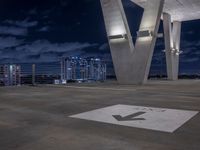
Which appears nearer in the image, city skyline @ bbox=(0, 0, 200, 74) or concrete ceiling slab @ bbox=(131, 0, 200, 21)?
concrete ceiling slab @ bbox=(131, 0, 200, 21)

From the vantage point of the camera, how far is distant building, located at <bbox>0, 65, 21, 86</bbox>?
38.0 ft

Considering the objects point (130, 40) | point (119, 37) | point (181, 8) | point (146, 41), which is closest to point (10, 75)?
point (119, 37)

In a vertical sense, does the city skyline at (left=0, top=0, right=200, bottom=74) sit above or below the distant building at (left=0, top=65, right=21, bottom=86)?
above

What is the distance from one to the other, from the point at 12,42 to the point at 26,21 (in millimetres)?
4485

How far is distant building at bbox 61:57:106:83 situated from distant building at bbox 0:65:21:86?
3.39 m

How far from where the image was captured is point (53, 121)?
3.39 meters

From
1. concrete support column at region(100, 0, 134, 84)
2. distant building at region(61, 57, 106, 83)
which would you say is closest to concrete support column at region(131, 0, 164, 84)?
concrete support column at region(100, 0, 134, 84)

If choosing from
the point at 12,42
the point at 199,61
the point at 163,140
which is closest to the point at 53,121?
the point at 163,140

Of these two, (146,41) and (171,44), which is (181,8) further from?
(146,41)

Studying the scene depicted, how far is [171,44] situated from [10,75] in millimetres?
15800

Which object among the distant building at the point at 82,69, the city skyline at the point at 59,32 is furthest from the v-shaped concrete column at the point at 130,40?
the city skyline at the point at 59,32

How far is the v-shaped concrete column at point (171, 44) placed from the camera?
2190 cm

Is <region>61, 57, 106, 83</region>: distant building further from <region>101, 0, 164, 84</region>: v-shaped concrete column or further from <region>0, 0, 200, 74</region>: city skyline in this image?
<region>0, 0, 200, 74</region>: city skyline

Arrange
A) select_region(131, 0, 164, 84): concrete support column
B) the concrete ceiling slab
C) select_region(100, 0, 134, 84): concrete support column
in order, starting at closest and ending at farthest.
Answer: select_region(131, 0, 164, 84): concrete support column < select_region(100, 0, 134, 84): concrete support column < the concrete ceiling slab
